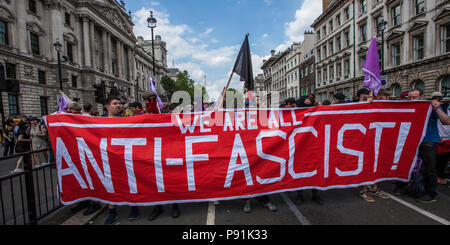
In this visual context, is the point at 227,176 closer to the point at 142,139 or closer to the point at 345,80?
the point at 142,139

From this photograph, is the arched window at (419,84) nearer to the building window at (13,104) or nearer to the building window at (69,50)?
the building window at (13,104)

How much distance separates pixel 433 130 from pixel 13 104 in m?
32.1

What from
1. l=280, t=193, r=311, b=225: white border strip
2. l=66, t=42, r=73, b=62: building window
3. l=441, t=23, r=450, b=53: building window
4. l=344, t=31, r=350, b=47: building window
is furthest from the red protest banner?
l=66, t=42, r=73, b=62: building window

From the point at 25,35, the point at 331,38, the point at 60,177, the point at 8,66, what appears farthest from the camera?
the point at 331,38

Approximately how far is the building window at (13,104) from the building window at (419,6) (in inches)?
1604

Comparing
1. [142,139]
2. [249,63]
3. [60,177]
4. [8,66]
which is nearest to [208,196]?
[142,139]

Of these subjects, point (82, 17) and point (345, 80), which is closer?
point (345, 80)

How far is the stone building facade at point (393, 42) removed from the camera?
16.6 meters

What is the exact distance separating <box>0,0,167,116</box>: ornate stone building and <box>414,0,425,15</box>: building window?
2711 centimetres

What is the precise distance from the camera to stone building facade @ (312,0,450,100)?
16625 millimetres

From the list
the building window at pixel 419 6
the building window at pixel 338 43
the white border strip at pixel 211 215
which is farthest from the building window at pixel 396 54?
the white border strip at pixel 211 215

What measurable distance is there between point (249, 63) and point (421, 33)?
75.2ft

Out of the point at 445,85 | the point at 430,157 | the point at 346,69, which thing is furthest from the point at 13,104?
the point at 445,85

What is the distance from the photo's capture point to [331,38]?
30750 mm
